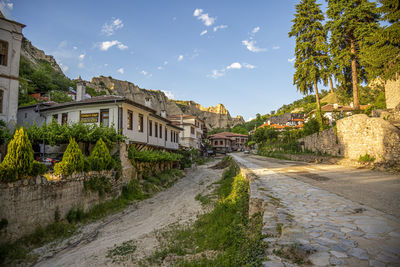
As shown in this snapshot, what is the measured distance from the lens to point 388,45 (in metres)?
12.4

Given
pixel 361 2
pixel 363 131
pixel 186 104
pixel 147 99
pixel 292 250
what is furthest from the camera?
pixel 186 104

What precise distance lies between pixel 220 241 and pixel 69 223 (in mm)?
8290

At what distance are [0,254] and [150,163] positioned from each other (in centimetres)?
1333

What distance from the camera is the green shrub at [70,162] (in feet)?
34.6

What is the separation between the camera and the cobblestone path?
2.86 metres

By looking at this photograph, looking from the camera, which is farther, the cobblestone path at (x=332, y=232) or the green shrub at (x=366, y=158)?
the green shrub at (x=366, y=158)

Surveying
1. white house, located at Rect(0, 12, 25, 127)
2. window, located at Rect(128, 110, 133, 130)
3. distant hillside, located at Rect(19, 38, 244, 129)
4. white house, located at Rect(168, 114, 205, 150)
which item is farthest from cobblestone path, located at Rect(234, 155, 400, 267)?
white house, located at Rect(168, 114, 205, 150)

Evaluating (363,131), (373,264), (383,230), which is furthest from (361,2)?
(373,264)

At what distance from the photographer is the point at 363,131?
14.1m

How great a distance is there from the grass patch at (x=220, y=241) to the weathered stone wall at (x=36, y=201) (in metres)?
5.48

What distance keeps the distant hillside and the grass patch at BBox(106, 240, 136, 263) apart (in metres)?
21.5

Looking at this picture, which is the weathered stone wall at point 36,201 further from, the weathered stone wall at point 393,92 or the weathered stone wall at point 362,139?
the weathered stone wall at point 393,92

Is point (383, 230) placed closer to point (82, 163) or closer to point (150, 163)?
point (82, 163)

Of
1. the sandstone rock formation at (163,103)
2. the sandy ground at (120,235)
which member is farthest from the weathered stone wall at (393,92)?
the sandstone rock formation at (163,103)
